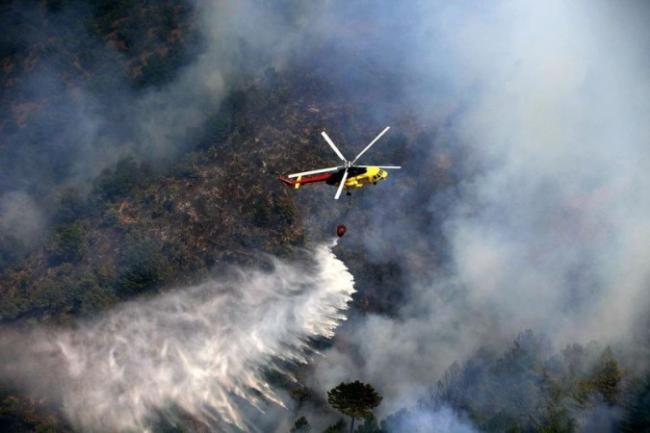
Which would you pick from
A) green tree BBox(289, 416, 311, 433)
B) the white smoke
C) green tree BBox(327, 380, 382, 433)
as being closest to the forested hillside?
green tree BBox(289, 416, 311, 433)

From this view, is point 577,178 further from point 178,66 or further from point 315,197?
point 178,66

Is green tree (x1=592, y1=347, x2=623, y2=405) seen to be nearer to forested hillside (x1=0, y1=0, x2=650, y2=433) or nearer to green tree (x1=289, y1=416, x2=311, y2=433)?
forested hillside (x1=0, y1=0, x2=650, y2=433)

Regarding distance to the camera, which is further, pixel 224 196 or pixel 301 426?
pixel 224 196

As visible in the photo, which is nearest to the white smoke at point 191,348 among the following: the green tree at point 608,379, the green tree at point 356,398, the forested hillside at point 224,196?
the forested hillside at point 224,196

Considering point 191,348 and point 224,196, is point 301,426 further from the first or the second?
point 224,196

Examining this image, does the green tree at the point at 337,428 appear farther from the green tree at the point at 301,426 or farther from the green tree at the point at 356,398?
the green tree at the point at 356,398

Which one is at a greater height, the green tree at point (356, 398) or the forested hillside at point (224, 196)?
the forested hillside at point (224, 196)

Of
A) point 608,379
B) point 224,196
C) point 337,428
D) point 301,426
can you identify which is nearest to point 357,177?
point 337,428

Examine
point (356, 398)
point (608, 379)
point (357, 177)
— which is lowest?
point (356, 398)

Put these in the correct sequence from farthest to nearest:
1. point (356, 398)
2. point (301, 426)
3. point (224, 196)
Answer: point (224, 196) < point (301, 426) < point (356, 398)
